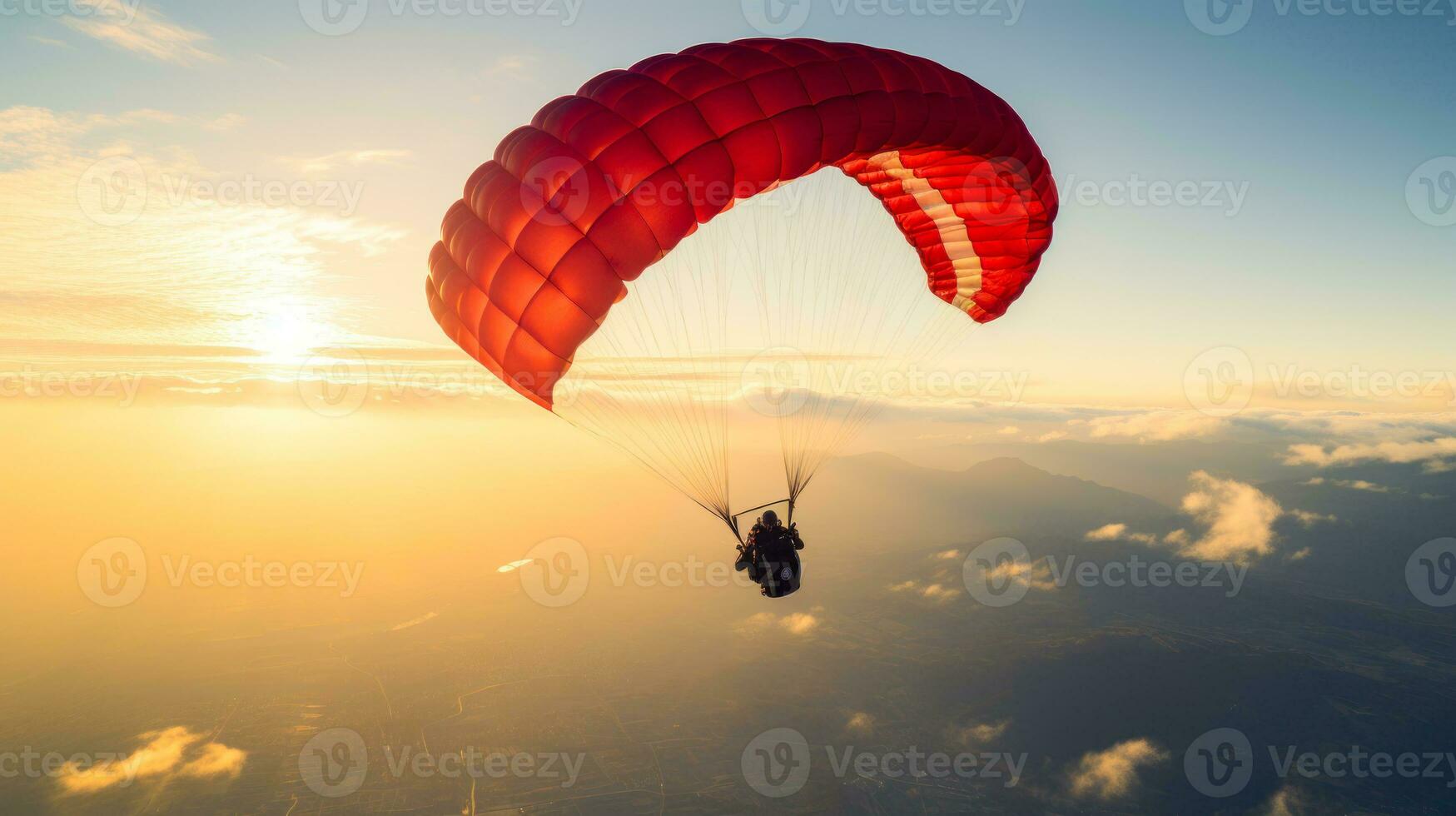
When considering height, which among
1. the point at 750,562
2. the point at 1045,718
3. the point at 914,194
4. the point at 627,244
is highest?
the point at 914,194

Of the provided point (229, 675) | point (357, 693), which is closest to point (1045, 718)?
point (357, 693)

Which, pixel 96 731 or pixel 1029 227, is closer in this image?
pixel 1029 227

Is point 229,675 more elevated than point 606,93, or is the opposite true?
point 606,93

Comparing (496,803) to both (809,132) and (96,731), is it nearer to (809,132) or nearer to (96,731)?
(96,731)

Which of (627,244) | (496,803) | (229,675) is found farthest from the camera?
(229,675)

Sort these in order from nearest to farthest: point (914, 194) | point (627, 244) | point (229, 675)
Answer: point (627, 244), point (914, 194), point (229, 675)

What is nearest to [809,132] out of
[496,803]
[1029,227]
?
[1029,227]

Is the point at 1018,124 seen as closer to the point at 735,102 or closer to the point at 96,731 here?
the point at 735,102
